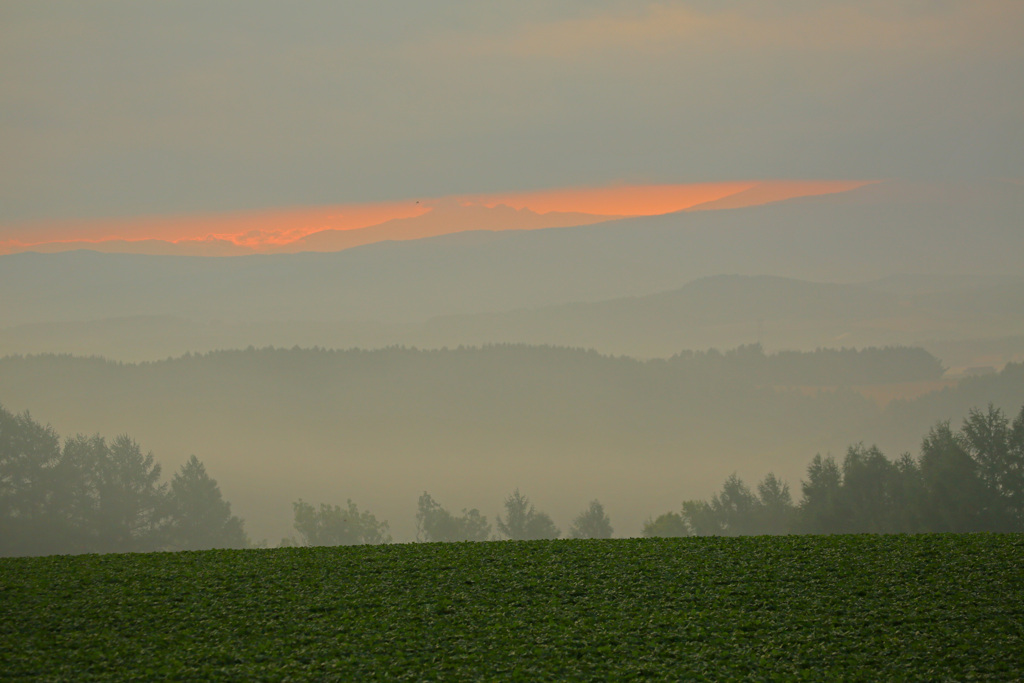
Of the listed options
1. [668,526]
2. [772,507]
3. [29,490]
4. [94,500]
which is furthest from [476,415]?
[29,490]

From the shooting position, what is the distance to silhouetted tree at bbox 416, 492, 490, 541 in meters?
64.9

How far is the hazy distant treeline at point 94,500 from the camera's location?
44.8m

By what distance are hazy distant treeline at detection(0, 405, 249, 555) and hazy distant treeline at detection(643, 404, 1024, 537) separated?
3255 centimetres

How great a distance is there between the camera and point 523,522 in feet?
203

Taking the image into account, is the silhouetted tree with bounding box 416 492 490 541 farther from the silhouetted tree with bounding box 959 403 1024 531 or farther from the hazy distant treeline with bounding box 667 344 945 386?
the hazy distant treeline with bounding box 667 344 945 386

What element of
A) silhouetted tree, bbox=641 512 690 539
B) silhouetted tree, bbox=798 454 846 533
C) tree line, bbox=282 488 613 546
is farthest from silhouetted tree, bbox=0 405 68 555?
silhouetted tree, bbox=798 454 846 533

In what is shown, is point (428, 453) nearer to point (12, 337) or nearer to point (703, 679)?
point (12, 337)

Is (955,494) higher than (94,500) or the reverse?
the reverse

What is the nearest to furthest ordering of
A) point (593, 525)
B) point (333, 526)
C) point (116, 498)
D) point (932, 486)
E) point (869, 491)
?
point (932, 486), point (869, 491), point (116, 498), point (593, 525), point (333, 526)

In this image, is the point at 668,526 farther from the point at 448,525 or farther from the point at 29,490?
the point at 29,490

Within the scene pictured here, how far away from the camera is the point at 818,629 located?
1134 centimetres

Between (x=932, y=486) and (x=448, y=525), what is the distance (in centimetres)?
4066

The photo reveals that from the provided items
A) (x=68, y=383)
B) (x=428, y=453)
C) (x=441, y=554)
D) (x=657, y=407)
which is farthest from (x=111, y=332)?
(x=441, y=554)

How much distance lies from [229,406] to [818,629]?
116864mm
